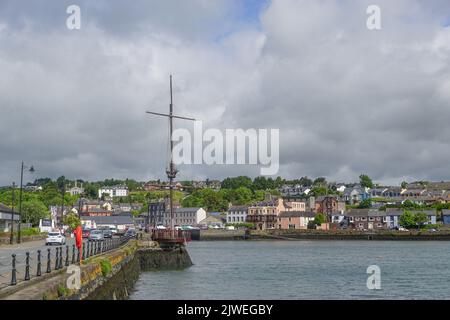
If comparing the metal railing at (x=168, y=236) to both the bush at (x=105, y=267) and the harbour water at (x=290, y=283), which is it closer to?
the harbour water at (x=290, y=283)

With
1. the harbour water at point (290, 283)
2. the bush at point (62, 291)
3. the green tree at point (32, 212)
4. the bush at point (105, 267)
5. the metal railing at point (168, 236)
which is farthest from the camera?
the green tree at point (32, 212)

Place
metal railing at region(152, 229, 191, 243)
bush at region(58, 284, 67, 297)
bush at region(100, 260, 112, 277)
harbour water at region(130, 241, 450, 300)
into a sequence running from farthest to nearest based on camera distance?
metal railing at region(152, 229, 191, 243), harbour water at region(130, 241, 450, 300), bush at region(100, 260, 112, 277), bush at region(58, 284, 67, 297)

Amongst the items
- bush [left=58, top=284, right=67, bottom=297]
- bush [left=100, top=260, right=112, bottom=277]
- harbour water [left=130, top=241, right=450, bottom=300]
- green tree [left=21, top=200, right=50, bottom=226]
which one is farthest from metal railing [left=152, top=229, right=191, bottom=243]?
green tree [left=21, top=200, right=50, bottom=226]

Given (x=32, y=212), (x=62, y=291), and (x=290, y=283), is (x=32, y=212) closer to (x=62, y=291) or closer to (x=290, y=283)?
(x=290, y=283)

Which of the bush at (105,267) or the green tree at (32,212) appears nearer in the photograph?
the bush at (105,267)

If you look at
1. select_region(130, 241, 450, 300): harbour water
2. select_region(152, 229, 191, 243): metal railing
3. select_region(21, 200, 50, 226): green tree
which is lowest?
select_region(130, 241, 450, 300): harbour water

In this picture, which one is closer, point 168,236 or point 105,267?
point 105,267

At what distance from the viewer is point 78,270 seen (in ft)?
80.9

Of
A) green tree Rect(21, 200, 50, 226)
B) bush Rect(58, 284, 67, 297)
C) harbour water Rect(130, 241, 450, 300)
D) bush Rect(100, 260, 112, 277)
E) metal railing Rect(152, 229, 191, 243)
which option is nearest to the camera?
bush Rect(58, 284, 67, 297)

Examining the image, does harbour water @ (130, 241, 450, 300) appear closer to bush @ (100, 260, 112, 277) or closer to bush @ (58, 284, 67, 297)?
bush @ (100, 260, 112, 277)

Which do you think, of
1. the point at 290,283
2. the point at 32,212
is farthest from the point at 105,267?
the point at 32,212

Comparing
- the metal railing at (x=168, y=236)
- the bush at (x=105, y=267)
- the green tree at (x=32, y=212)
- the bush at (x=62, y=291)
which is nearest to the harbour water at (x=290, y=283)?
the metal railing at (x=168, y=236)

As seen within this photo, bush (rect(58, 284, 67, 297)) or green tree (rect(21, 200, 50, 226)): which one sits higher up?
green tree (rect(21, 200, 50, 226))
